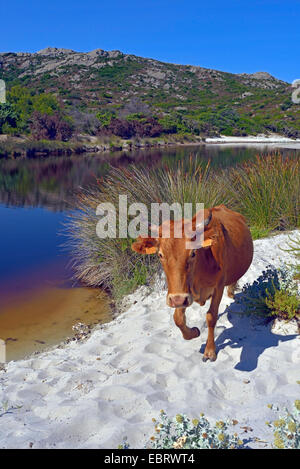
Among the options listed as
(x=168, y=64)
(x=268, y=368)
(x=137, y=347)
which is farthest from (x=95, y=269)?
(x=168, y=64)

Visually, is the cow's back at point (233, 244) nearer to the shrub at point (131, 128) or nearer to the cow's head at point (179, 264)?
the cow's head at point (179, 264)

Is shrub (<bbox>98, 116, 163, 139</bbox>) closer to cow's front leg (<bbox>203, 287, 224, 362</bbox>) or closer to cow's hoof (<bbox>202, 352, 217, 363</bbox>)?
cow's front leg (<bbox>203, 287, 224, 362</bbox>)

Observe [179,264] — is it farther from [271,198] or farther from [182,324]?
[271,198]

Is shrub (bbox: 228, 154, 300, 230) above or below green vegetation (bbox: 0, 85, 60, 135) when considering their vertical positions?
below

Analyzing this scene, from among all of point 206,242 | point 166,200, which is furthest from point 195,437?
point 166,200

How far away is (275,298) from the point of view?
168 inches

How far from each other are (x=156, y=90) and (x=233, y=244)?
86.6 meters

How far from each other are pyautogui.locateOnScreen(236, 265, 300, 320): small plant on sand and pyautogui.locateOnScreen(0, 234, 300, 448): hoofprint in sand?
0.16 meters

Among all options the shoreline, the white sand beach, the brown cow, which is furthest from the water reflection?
the white sand beach

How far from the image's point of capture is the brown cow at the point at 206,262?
10.3 feet

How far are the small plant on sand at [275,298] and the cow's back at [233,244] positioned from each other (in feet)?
1.10

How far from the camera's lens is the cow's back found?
4.09m
